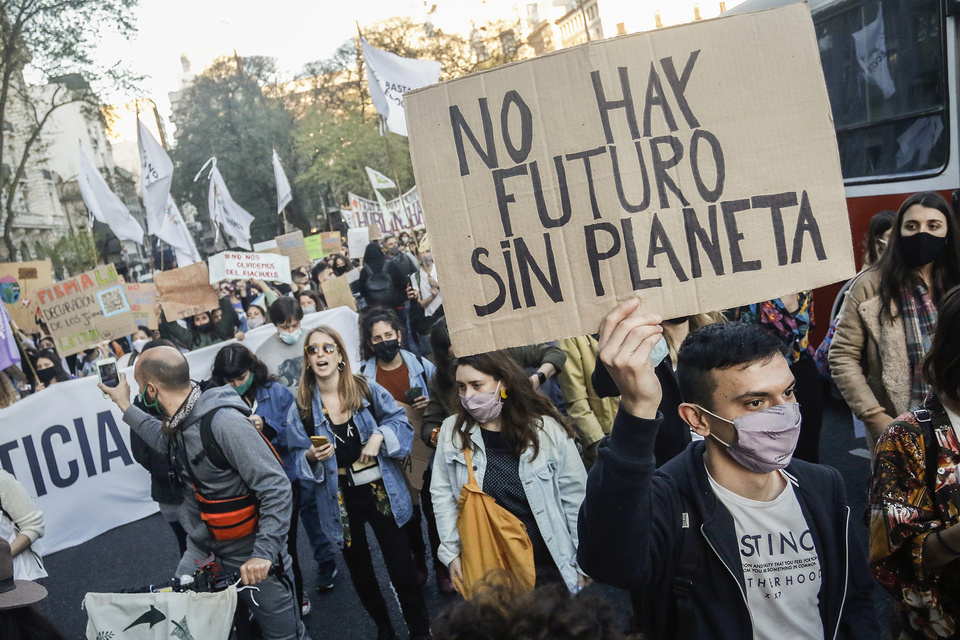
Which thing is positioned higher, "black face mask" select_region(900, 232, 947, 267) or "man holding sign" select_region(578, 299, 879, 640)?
"black face mask" select_region(900, 232, 947, 267)

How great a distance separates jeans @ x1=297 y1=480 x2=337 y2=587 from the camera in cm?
518

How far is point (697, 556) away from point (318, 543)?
375 centimetres

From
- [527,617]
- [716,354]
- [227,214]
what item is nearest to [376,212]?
[227,214]

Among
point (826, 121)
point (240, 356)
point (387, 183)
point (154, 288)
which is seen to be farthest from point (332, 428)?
point (387, 183)

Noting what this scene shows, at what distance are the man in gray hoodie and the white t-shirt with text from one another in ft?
6.85

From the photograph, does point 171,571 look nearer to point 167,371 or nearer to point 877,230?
point 167,371

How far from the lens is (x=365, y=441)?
4.11 meters

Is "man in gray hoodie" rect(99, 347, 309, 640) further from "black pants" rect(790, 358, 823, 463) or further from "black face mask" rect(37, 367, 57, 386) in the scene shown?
"black face mask" rect(37, 367, 57, 386)

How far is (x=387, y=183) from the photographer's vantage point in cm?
1405

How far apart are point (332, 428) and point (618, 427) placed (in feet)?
8.75

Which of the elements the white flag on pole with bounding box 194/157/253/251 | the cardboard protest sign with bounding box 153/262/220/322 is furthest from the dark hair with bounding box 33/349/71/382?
the white flag on pole with bounding box 194/157/253/251

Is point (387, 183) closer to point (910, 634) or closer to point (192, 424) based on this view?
point (192, 424)

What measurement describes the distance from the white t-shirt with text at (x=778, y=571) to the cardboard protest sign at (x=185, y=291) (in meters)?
8.91

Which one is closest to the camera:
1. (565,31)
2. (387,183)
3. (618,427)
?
(618,427)
